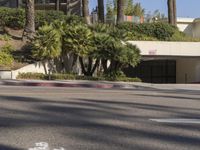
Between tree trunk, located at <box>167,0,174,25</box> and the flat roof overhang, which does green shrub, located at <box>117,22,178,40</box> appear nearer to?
the flat roof overhang

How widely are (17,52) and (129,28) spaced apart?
968 cm

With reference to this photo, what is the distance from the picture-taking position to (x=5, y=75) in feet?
95.1

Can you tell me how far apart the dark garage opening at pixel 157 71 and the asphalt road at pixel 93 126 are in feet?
106

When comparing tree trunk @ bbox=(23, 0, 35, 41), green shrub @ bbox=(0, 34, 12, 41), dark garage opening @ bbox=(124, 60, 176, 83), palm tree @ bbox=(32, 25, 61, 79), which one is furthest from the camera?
dark garage opening @ bbox=(124, 60, 176, 83)

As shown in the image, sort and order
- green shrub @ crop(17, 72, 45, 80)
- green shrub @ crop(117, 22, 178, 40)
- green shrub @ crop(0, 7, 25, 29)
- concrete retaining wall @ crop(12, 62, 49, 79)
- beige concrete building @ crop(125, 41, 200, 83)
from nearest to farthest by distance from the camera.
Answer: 1. concrete retaining wall @ crop(12, 62, 49, 79)
2. green shrub @ crop(17, 72, 45, 80)
3. green shrub @ crop(0, 7, 25, 29)
4. beige concrete building @ crop(125, 41, 200, 83)
5. green shrub @ crop(117, 22, 178, 40)

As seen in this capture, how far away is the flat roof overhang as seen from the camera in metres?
37.8

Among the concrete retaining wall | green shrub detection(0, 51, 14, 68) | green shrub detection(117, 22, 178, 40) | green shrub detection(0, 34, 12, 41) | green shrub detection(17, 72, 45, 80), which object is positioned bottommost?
green shrub detection(17, 72, 45, 80)

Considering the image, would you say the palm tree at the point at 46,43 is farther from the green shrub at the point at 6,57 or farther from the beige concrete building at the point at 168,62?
the beige concrete building at the point at 168,62

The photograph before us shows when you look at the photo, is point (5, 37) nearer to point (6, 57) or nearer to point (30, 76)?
point (6, 57)

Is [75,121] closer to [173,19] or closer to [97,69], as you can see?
[97,69]

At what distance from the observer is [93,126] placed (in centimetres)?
978

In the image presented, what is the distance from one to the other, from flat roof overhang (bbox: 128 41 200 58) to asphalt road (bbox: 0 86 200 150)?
954 inches

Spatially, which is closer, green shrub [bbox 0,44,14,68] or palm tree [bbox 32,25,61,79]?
palm tree [bbox 32,25,61,79]

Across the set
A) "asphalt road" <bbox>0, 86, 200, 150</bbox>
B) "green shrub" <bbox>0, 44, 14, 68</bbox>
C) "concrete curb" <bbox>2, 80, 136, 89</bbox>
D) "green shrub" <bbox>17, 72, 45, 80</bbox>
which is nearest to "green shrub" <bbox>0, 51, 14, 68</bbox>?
"green shrub" <bbox>0, 44, 14, 68</bbox>
